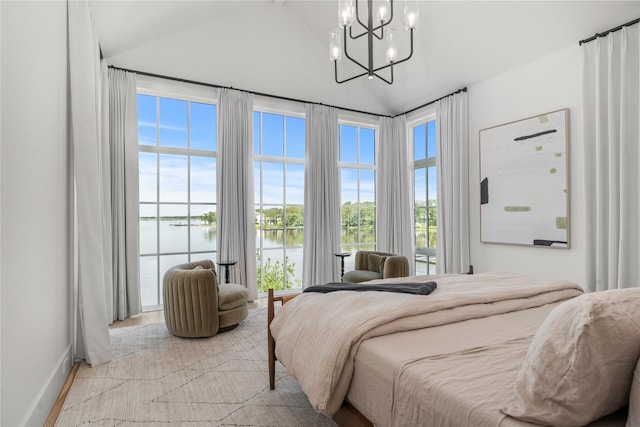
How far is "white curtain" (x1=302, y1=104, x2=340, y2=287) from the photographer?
5066 millimetres

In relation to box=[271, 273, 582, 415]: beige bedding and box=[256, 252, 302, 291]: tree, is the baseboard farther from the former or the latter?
box=[256, 252, 302, 291]: tree

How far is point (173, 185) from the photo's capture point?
4465 mm

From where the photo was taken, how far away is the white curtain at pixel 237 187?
446 centimetres

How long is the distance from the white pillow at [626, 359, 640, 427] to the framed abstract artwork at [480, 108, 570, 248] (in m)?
3.14

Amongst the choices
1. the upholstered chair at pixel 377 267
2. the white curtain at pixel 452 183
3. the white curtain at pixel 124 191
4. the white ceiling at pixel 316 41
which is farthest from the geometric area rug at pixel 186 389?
the white ceiling at pixel 316 41

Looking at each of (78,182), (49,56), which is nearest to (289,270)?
(78,182)

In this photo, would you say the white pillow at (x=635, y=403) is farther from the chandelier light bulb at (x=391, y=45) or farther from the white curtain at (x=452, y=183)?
the white curtain at (x=452, y=183)

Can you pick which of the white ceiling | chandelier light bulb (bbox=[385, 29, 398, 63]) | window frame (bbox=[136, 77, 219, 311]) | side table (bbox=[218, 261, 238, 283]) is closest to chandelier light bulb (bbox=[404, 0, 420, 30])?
chandelier light bulb (bbox=[385, 29, 398, 63])

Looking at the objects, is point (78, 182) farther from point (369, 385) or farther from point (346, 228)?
point (346, 228)

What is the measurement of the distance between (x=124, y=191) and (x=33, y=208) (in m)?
2.24

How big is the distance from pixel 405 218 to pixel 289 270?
6.57 ft

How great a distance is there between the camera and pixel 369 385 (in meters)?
1.42

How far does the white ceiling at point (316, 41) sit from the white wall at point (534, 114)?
0.16 meters

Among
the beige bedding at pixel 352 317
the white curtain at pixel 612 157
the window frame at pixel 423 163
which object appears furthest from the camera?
the window frame at pixel 423 163
